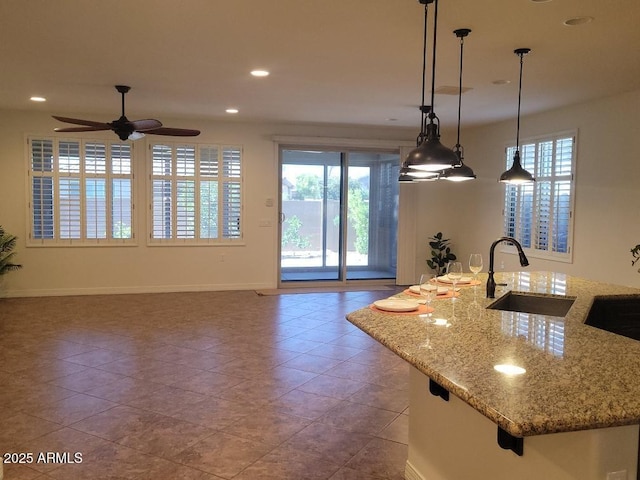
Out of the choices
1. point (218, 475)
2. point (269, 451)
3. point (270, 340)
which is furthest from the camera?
point (270, 340)

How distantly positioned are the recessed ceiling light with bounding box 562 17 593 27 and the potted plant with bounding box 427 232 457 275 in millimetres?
5475

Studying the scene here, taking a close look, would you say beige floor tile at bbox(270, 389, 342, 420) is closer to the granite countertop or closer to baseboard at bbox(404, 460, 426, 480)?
baseboard at bbox(404, 460, 426, 480)

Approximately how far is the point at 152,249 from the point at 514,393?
6.83m

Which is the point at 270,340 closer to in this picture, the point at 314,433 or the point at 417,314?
the point at 314,433

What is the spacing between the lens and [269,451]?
296 cm

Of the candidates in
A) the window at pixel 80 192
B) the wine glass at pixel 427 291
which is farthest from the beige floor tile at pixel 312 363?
the window at pixel 80 192

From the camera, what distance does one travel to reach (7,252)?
7086 millimetres

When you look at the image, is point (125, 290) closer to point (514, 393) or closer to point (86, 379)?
point (86, 379)

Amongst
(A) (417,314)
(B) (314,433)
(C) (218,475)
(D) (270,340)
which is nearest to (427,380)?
(A) (417,314)

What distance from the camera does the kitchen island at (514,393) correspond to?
154 centimetres

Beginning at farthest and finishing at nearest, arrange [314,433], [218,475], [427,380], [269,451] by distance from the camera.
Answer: [314,433]
[269,451]
[218,475]
[427,380]

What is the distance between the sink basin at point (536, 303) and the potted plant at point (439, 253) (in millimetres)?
5292

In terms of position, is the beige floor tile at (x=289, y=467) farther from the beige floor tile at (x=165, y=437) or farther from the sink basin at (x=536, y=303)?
the sink basin at (x=536, y=303)

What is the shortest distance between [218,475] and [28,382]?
215cm
